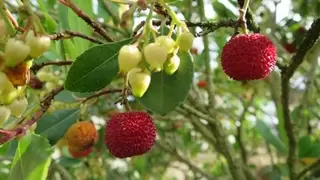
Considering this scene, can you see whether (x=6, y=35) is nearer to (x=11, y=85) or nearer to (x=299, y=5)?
(x=11, y=85)

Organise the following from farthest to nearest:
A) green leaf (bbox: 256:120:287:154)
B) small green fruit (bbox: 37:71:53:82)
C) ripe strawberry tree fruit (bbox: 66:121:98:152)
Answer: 1. green leaf (bbox: 256:120:287:154)
2. small green fruit (bbox: 37:71:53:82)
3. ripe strawberry tree fruit (bbox: 66:121:98:152)

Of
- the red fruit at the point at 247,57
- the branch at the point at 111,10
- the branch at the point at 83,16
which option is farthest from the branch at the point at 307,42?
the branch at the point at 111,10

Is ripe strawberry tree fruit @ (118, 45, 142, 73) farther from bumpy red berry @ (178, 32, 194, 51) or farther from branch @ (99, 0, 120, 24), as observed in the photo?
branch @ (99, 0, 120, 24)

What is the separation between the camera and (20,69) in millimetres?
657

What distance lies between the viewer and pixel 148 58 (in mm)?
650

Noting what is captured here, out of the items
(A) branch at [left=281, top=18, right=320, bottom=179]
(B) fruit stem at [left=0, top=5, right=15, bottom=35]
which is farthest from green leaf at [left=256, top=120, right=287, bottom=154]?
(B) fruit stem at [left=0, top=5, right=15, bottom=35]

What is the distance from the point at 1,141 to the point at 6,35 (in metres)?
0.16

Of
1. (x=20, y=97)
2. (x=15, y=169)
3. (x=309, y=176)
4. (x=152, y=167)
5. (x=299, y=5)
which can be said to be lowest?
(x=152, y=167)

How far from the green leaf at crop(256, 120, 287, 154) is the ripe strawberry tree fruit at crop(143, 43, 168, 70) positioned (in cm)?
111

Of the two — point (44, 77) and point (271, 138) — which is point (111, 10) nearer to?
point (44, 77)

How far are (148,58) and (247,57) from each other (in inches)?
8.4

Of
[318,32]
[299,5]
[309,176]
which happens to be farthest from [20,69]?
[299,5]

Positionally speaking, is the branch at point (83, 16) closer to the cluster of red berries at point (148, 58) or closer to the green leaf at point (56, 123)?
the cluster of red berries at point (148, 58)

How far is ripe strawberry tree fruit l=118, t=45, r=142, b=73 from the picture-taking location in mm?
644
